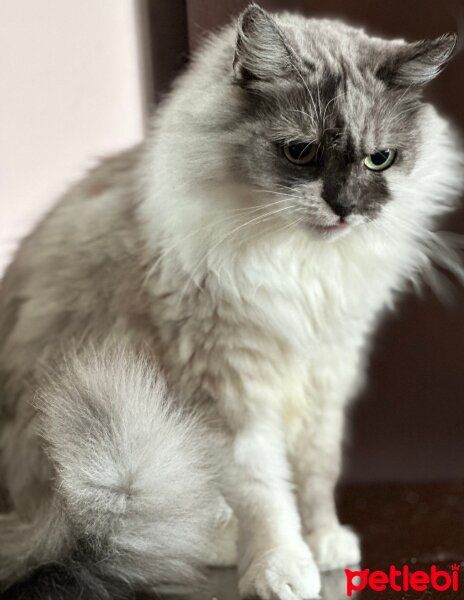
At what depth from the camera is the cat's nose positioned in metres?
1.04

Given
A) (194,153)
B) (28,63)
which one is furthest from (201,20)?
(194,153)

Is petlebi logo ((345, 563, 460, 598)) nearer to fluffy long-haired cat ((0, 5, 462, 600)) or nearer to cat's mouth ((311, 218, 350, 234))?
fluffy long-haired cat ((0, 5, 462, 600))

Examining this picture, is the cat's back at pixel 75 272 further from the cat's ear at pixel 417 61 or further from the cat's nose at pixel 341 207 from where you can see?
the cat's ear at pixel 417 61

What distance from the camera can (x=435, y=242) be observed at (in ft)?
4.31

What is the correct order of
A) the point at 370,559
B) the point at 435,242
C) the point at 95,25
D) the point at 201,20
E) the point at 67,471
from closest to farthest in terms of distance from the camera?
the point at 67,471, the point at 370,559, the point at 435,242, the point at 201,20, the point at 95,25

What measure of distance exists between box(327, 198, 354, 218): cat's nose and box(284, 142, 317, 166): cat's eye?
0.07 m

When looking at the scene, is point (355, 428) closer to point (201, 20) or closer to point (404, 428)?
point (404, 428)

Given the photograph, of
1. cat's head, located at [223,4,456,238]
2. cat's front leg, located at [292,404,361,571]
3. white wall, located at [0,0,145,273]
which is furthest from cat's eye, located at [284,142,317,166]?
white wall, located at [0,0,145,273]

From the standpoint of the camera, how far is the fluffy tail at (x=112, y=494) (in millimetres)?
932

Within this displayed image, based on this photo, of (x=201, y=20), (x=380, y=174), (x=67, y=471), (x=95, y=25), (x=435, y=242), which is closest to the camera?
(x=67, y=471)

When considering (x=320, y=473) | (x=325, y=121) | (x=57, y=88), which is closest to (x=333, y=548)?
(x=320, y=473)

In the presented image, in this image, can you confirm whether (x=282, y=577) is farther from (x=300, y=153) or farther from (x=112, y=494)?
(x=300, y=153)

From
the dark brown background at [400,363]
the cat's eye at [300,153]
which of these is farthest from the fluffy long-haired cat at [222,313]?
the dark brown background at [400,363]

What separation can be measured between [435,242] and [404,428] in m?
0.48
